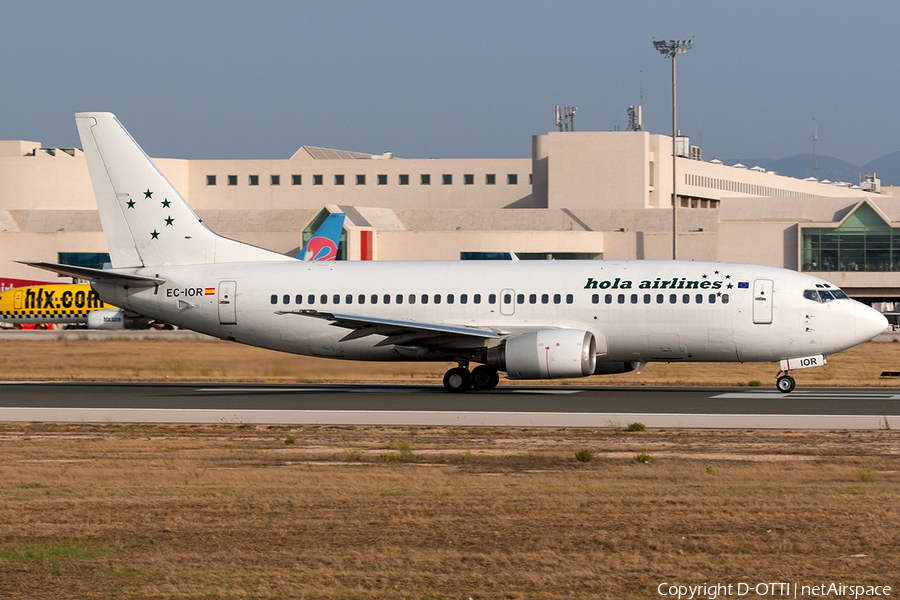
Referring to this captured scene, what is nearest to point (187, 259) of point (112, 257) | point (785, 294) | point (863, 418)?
point (112, 257)

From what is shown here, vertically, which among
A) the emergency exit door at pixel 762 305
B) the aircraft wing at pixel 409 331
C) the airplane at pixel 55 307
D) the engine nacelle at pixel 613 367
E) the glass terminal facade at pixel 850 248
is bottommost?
the engine nacelle at pixel 613 367

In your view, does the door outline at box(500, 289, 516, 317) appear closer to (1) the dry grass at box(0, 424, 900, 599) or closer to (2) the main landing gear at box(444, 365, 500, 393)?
(2) the main landing gear at box(444, 365, 500, 393)

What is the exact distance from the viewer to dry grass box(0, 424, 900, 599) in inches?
377

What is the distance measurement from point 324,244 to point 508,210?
4678 cm

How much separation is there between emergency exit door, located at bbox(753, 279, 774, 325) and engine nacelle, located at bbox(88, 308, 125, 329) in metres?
62.5

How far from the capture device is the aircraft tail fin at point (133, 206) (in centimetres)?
3391

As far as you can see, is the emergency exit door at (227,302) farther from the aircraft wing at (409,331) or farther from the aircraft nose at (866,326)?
the aircraft nose at (866,326)

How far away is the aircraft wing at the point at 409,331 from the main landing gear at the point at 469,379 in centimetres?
113

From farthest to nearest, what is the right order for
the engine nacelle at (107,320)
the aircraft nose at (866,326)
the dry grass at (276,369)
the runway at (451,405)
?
the engine nacelle at (107,320), the dry grass at (276,369), the aircraft nose at (866,326), the runway at (451,405)

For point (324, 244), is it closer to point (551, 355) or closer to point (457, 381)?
point (457, 381)

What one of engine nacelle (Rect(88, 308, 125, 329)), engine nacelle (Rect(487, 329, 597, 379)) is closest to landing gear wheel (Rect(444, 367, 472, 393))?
engine nacelle (Rect(487, 329, 597, 379))

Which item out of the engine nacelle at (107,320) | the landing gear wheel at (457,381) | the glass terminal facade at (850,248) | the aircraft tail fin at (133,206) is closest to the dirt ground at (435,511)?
the landing gear wheel at (457,381)

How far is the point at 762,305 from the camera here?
3003 cm

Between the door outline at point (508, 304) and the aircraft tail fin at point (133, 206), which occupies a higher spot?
the aircraft tail fin at point (133, 206)
